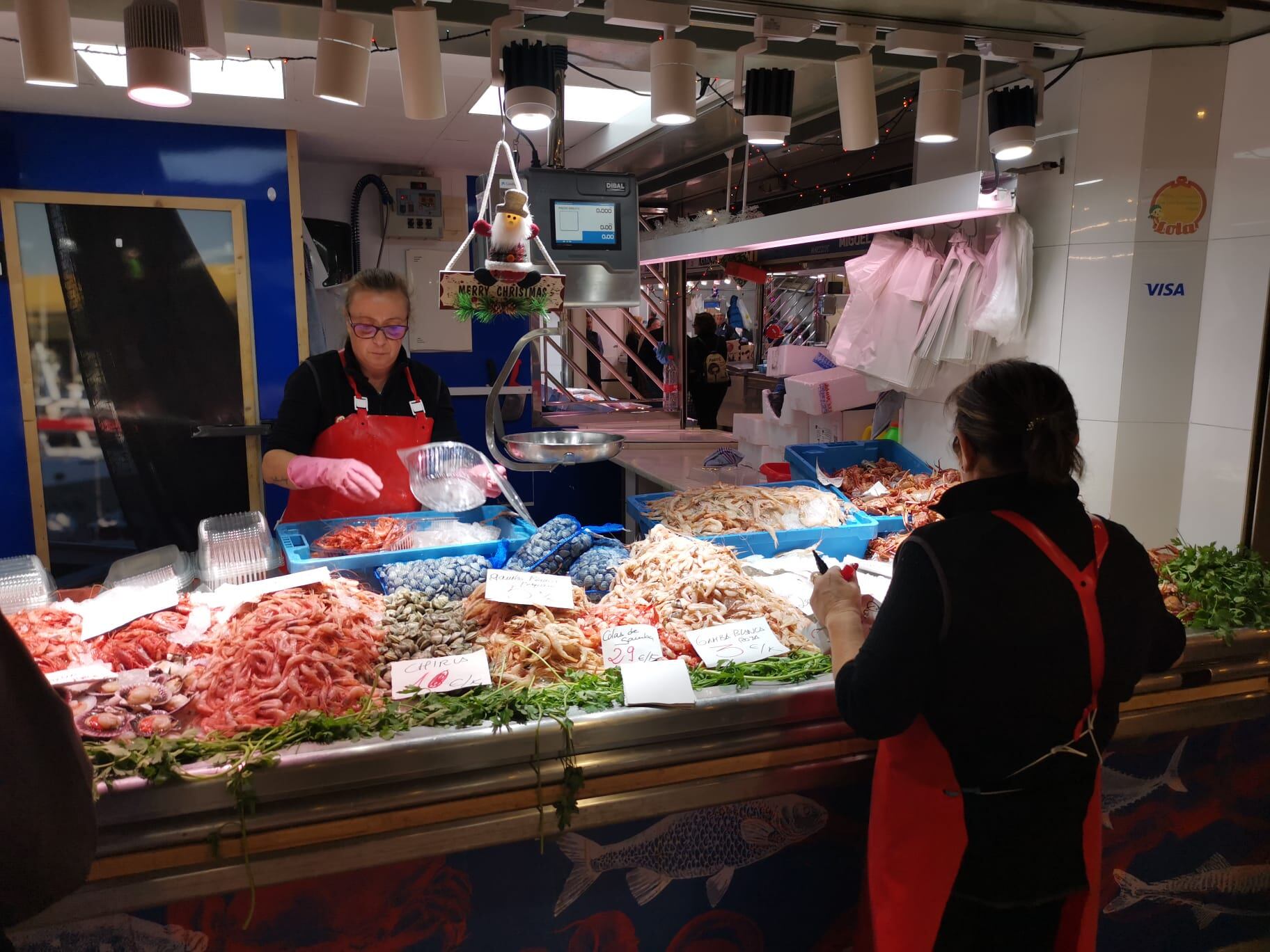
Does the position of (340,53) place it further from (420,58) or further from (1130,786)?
(1130,786)

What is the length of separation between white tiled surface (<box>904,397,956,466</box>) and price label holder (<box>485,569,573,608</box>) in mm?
2605

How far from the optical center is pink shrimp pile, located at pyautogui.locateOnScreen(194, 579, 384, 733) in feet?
5.89

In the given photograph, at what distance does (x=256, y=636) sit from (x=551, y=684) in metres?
0.68

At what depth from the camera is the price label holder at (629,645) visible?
203cm

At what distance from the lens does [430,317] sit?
6.12 m

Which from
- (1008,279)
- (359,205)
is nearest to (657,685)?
(1008,279)

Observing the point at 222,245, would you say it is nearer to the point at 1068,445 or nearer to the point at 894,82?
the point at 894,82

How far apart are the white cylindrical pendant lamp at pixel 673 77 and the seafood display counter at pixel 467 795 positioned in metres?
1.52

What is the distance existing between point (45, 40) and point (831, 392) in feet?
12.8

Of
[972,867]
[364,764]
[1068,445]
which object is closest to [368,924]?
[364,764]

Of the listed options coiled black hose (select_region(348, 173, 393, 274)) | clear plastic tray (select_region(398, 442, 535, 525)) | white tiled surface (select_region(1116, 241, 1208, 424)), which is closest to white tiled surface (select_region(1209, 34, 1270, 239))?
white tiled surface (select_region(1116, 241, 1208, 424))

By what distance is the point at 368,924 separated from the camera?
1.79 m

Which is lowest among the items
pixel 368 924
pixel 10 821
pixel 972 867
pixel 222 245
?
pixel 368 924

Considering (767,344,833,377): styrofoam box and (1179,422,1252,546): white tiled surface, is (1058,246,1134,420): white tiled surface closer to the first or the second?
(1179,422,1252,546): white tiled surface
